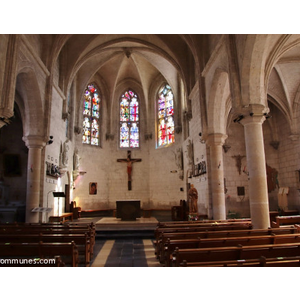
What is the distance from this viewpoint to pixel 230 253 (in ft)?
15.5

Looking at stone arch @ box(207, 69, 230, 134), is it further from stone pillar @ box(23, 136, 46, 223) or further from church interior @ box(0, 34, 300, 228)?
stone pillar @ box(23, 136, 46, 223)

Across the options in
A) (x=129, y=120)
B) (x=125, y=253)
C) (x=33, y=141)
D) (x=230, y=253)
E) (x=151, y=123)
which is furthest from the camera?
(x=129, y=120)

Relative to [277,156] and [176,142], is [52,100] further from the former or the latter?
[277,156]

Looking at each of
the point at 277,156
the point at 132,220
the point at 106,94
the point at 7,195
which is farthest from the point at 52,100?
the point at 277,156

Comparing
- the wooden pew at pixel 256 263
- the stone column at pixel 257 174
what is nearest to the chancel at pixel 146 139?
the stone column at pixel 257 174

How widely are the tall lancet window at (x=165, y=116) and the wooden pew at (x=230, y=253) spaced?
17.3 metres

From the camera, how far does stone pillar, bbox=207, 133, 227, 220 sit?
13055 millimetres

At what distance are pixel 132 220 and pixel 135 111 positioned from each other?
11.5m

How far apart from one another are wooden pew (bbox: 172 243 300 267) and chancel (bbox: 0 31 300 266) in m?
0.04

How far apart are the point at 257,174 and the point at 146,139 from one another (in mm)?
15194

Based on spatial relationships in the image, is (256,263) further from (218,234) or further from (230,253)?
(218,234)

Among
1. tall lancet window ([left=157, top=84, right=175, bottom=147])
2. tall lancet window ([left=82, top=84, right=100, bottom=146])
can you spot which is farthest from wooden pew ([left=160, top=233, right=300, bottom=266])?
tall lancet window ([left=82, top=84, right=100, bottom=146])

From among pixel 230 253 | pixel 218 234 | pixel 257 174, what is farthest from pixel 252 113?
pixel 230 253

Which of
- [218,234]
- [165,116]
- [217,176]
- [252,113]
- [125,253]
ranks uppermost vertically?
[165,116]
